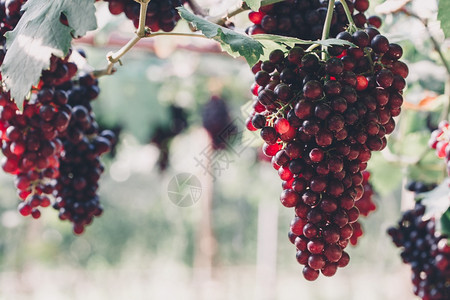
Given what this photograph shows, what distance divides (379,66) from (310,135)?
132 mm

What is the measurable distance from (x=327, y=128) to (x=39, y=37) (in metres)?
0.37

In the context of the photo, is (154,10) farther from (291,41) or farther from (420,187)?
(420,187)

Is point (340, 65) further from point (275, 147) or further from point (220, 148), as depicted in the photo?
point (220, 148)

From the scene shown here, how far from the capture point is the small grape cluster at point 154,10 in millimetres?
757

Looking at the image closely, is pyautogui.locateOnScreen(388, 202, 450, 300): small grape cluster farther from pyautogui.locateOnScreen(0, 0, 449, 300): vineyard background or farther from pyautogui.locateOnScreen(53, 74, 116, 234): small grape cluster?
pyautogui.locateOnScreen(53, 74, 116, 234): small grape cluster

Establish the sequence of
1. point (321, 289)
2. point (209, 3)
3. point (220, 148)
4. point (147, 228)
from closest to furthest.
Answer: point (209, 3), point (220, 148), point (321, 289), point (147, 228)

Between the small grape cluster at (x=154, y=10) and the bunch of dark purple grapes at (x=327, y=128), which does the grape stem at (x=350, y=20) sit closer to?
the bunch of dark purple grapes at (x=327, y=128)

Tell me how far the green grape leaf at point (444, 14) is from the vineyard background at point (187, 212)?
26cm

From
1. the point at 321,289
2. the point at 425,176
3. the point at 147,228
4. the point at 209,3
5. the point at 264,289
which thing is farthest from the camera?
the point at 147,228

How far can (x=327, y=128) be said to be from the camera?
0.57m

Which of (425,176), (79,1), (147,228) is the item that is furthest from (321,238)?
(147,228)

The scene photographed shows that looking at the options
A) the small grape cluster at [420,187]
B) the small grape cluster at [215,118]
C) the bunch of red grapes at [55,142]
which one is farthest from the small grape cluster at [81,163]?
the small grape cluster at [215,118]

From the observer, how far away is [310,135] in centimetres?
58

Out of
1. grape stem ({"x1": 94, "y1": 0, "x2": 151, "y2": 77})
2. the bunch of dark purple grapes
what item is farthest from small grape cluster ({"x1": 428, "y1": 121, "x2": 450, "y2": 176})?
grape stem ({"x1": 94, "y1": 0, "x2": 151, "y2": 77})
